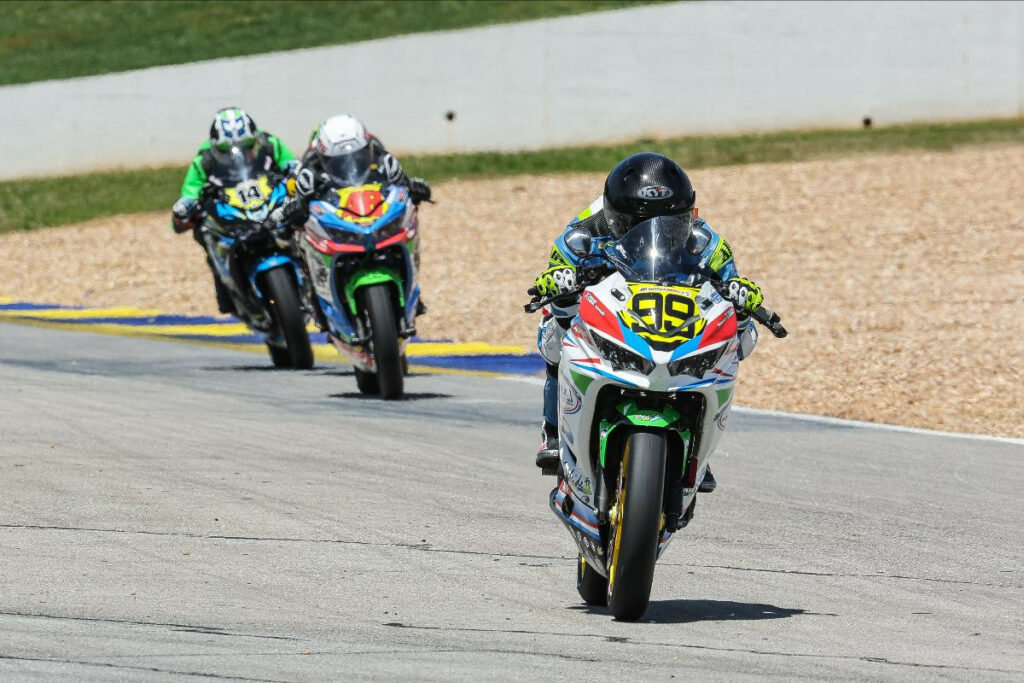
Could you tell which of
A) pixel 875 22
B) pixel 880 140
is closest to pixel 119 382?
pixel 880 140

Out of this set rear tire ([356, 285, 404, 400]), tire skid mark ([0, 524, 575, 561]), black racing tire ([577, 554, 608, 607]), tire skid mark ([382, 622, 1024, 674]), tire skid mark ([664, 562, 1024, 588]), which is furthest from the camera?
rear tire ([356, 285, 404, 400])

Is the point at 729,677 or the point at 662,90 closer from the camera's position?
the point at 729,677

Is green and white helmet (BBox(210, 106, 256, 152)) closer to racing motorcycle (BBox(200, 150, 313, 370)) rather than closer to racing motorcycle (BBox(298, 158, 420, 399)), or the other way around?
racing motorcycle (BBox(200, 150, 313, 370))

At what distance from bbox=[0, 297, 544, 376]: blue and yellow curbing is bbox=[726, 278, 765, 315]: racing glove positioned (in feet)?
28.2

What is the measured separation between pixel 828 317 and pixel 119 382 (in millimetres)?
6236

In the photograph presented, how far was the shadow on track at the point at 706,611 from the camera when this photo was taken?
6.32 m

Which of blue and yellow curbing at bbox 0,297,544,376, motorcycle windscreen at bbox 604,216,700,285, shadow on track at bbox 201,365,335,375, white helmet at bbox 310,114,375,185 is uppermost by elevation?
motorcycle windscreen at bbox 604,216,700,285

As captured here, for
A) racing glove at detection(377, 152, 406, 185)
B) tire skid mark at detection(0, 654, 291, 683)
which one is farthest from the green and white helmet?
tire skid mark at detection(0, 654, 291, 683)

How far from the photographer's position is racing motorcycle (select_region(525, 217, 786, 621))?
19.7 ft

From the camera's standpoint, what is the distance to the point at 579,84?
28.6 meters

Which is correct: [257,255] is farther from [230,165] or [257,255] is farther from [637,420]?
[637,420]

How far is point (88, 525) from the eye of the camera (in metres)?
7.70

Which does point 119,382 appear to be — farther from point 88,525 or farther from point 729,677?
point 729,677

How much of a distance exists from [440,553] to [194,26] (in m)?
27.5
